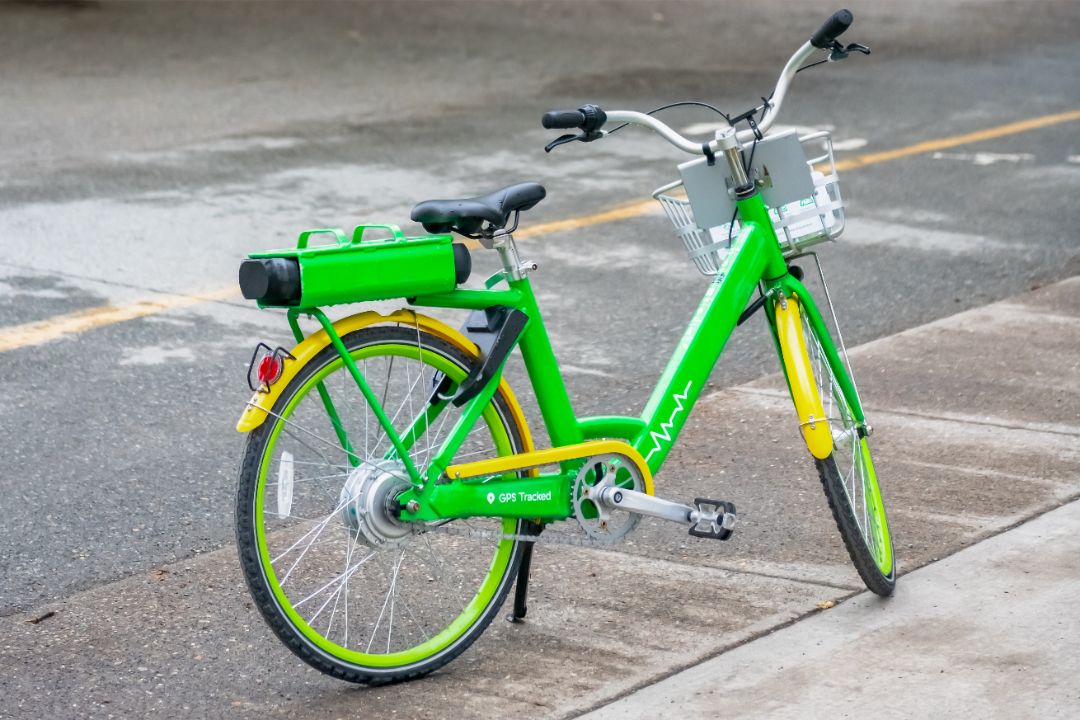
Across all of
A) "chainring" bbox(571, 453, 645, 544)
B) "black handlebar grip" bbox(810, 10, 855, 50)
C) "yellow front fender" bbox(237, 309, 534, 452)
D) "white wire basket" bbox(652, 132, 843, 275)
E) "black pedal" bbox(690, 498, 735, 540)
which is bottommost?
"black pedal" bbox(690, 498, 735, 540)

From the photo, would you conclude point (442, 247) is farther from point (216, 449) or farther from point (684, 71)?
point (684, 71)

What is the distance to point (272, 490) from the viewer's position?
5391mm

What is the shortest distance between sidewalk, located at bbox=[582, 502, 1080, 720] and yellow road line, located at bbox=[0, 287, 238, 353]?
3960 millimetres

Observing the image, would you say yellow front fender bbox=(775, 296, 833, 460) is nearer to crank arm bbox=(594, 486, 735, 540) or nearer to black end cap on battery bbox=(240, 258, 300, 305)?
crank arm bbox=(594, 486, 735, 540)

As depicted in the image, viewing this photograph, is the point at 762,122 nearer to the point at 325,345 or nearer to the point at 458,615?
the point at 325,345

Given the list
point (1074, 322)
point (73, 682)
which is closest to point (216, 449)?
point (73, 682)

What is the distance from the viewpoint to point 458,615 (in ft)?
14.6

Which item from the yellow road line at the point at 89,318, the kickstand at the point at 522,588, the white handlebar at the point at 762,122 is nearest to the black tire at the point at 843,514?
the kickstand at the point at 522,588

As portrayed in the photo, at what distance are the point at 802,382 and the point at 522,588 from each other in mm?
911

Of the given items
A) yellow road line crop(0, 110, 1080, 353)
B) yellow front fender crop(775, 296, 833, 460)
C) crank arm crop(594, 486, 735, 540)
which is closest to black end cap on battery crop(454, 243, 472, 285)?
crank arm crop(594, 486, 735, 540)

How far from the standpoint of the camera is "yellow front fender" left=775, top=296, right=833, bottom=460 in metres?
4.42

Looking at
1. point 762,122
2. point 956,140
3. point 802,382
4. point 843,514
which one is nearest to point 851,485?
point 843,514

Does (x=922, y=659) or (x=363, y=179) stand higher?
(x=363, y=179)

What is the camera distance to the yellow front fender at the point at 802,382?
174 inches
